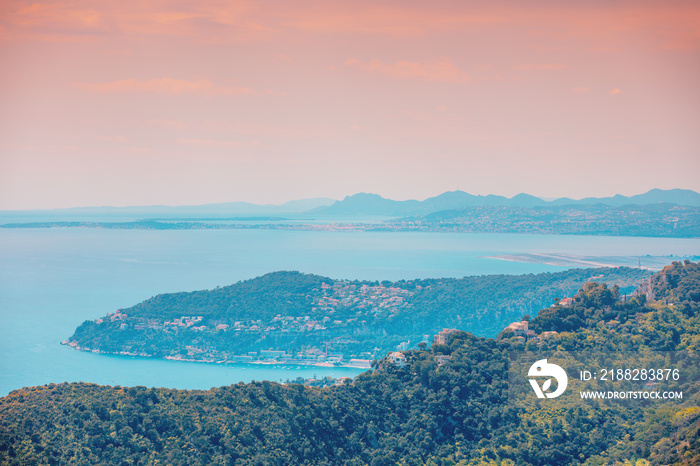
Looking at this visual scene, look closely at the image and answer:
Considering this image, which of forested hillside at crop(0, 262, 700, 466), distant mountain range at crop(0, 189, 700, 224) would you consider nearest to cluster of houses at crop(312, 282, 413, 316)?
forested hillside at crop(0, 262, 700, 466)

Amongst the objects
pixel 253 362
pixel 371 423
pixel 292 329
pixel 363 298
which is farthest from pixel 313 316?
pixel 371 423

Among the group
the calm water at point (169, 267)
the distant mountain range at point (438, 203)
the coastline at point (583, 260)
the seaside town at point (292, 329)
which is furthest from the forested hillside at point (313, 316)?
the distant mountain range at point (438, 203)

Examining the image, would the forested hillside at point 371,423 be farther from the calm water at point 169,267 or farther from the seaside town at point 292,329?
the seaside town at point 292,329

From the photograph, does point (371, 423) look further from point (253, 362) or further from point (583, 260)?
point (583, 260)

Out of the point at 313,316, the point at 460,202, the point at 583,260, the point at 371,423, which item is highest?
the point at 460,202

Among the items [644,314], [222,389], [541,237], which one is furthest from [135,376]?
[541,237]

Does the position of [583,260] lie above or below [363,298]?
below

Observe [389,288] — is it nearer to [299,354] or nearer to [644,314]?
[299,354]
